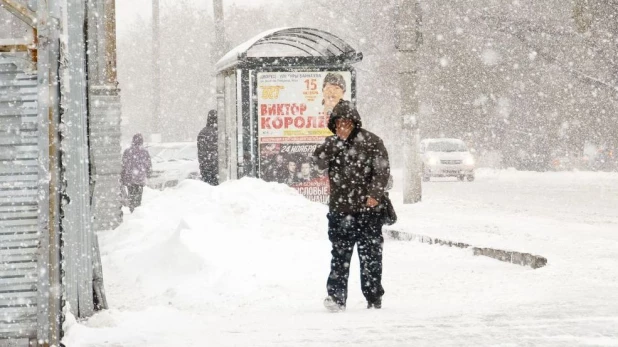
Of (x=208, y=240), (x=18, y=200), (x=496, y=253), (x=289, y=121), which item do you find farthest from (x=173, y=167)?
(x=18, y=200)

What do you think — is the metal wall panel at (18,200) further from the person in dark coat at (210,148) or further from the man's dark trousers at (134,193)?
the man's dark trousers at (134,193)

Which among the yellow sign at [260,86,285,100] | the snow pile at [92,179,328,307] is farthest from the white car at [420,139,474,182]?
the snow pile at [92,179,328,307]

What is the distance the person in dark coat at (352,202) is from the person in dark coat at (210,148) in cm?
1020

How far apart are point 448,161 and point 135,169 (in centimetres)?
1644

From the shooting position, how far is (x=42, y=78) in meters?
5.71

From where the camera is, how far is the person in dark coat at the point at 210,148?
59.0 feet

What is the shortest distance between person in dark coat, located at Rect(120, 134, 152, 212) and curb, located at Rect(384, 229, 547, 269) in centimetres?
709

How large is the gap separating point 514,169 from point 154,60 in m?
15.2

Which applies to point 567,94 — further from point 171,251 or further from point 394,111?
point 171,251

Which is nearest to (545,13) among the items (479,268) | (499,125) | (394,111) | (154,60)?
(499,125)

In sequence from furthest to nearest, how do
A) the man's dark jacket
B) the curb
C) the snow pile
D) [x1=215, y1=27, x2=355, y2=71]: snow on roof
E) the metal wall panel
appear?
[x1=215, y1=27, x2=355, y2=71]: snow on roof, the curb, the snow pile, the man's dark jacket, the metal wall panel

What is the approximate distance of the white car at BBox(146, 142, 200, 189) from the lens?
81.0ft

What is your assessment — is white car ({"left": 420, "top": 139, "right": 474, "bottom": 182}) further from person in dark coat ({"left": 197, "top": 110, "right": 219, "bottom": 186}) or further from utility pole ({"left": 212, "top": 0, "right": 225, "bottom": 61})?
person in dark coat ({"left": 197, "top": 110, "right": 219, "bottom": 186})

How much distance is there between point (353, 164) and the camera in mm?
7855
